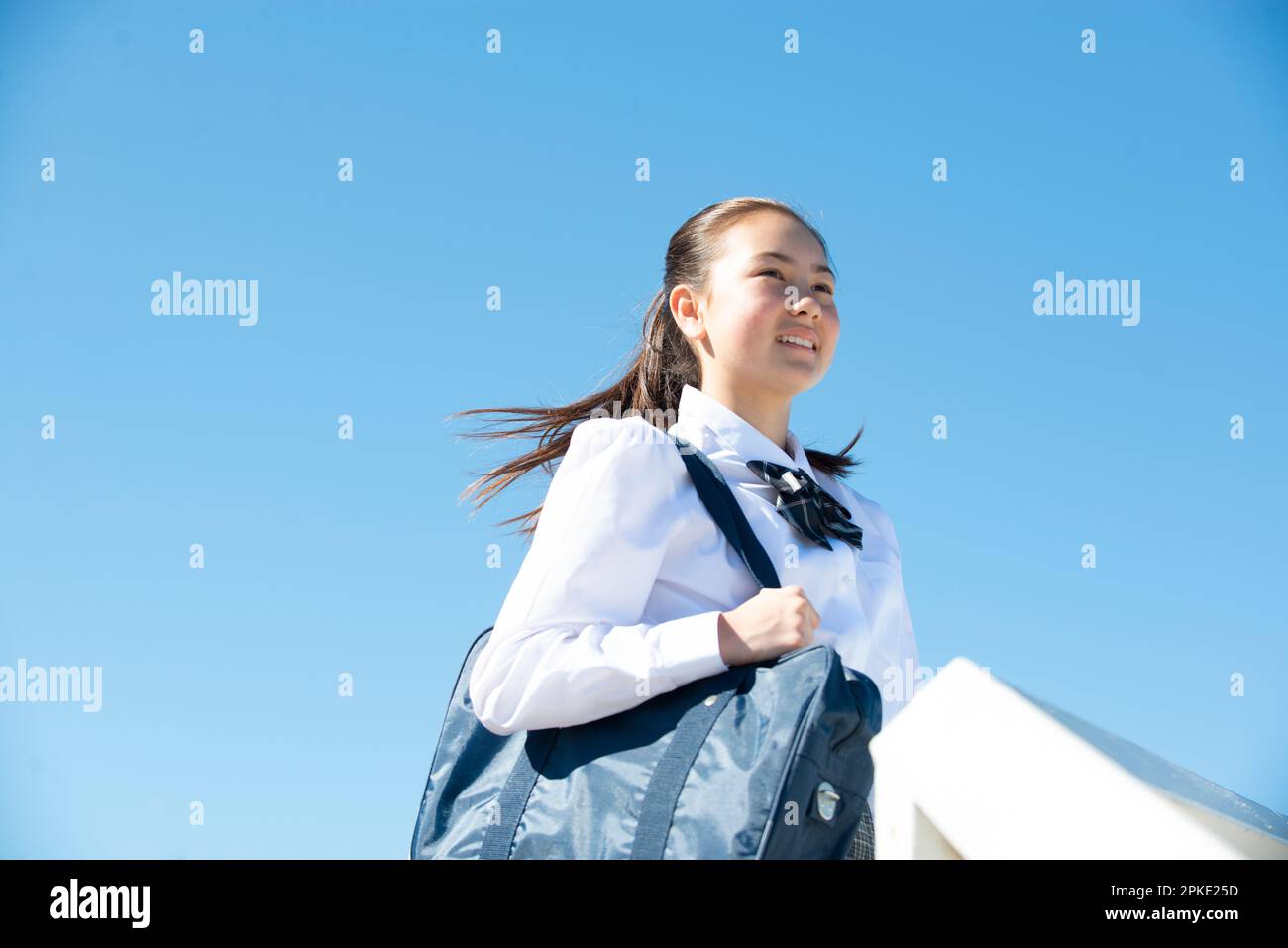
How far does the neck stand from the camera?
10.5 ft

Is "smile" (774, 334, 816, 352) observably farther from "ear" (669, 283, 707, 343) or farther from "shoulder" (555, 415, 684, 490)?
"shoulder" (555, 415, 684, 490)

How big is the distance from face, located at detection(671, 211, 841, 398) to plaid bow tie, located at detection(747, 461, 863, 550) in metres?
0.28

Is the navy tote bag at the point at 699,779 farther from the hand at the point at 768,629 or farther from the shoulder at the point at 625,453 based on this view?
the shoulder at the point at 625,453

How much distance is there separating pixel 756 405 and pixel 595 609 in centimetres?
92

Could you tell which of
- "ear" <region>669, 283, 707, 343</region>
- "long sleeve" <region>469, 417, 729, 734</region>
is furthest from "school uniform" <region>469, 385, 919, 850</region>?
"ear" <region>669, 283, 707, 343</region>

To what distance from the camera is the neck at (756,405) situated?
3.21m

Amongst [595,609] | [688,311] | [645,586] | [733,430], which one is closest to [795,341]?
[733,430]

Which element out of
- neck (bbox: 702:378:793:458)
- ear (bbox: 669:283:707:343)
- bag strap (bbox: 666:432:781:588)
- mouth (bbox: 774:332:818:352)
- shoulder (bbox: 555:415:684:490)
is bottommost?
bag strap (bbox: 666:432:781:588)

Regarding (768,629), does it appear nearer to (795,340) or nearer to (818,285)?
(795,340)

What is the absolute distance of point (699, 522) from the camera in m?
2.68

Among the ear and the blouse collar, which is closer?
the blouse collar
